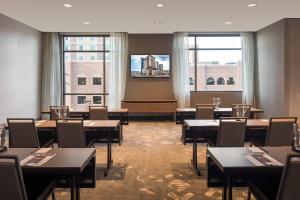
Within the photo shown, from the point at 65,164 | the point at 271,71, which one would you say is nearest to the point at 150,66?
the point at 271,71

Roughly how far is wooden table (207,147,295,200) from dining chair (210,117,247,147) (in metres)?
1.26

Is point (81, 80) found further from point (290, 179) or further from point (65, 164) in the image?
point (290, 179)

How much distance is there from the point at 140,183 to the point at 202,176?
88cm

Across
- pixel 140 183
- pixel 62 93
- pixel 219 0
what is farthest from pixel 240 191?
pixel 62 93

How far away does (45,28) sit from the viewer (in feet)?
28.4

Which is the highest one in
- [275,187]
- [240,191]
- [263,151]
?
[263,151]


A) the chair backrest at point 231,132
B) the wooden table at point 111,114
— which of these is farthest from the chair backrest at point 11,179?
the wooden table at point 111,114

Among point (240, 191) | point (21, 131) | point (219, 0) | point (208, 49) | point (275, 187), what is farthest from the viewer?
point (208, 49)

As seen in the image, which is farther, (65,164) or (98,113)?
(98,113)

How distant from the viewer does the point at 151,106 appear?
927cm

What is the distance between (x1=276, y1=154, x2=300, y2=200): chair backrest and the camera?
1.69 metres

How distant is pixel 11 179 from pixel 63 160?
42 cm

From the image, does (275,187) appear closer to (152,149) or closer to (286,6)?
(152,149)

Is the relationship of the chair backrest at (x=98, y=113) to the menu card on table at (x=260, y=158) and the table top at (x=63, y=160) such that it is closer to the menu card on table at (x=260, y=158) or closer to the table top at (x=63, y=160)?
the table top at (x=63, y=160)
